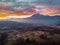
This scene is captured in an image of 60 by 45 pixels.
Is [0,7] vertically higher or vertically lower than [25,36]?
higher

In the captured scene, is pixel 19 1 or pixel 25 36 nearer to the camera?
pixel 25 36

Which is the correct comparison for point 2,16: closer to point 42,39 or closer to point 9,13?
point 9,13

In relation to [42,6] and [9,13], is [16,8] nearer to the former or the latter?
[9,13]

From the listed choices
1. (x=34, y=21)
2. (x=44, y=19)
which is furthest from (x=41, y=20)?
(x=34, y=21)

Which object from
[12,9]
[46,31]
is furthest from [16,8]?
[46,31]

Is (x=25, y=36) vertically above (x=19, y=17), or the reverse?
(x=19, y=17)

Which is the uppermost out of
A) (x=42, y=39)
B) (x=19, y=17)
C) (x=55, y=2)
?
(x=55, y=2)

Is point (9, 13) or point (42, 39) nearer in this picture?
point (42, 39)

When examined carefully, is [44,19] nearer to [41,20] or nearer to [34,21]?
[41,20]

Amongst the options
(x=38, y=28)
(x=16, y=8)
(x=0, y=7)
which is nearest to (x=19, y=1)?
(x=16, y=8)
